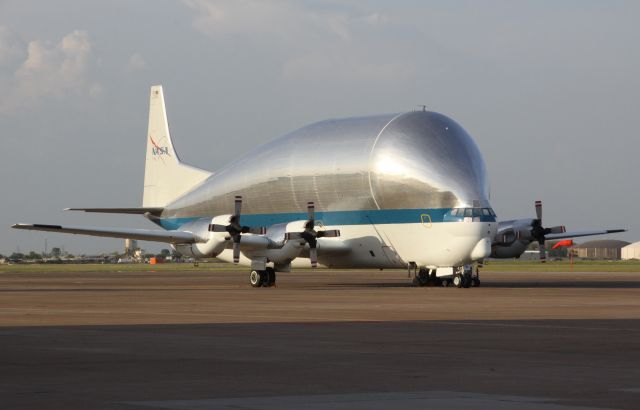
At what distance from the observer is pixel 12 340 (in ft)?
71.2

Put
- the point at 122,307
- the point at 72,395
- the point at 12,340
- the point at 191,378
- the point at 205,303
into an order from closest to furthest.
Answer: the point at 72,395, the point at 191,378, the point at 12,340, the point at 122,307, the point at 205,303

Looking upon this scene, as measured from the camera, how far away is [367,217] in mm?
57438

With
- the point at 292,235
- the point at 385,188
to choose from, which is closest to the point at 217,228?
the point at 292,235

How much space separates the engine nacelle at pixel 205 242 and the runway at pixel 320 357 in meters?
21.6

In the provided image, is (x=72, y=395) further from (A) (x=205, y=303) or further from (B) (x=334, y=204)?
(B) (x=334, y=204)

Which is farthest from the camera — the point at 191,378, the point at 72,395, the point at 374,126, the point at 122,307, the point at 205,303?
the point at 374,126

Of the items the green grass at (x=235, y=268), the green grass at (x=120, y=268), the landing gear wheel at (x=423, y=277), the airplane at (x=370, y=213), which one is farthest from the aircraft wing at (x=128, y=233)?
the green grass at (x=120, y=268)

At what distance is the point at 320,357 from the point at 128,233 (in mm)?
41158

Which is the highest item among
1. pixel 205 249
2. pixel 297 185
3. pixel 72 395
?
pixel 297 185

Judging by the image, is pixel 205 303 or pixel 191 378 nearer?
pixel 191 378

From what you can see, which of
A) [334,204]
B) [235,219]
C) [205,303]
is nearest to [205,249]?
[235,219]

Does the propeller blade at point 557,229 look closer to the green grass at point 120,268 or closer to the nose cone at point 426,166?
the nose cone at point 426,166

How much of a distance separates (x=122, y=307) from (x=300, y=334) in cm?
1299

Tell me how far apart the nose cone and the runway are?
2078cm
